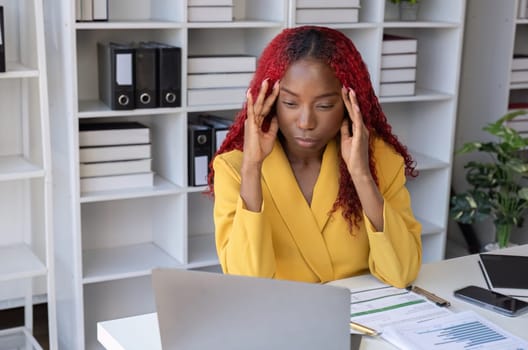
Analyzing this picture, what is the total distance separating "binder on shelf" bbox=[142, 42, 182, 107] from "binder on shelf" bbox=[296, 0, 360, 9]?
1.79 feet

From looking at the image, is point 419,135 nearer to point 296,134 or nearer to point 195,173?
point 195,173

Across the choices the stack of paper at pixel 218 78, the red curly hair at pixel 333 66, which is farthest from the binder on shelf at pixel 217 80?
the red curly hair at pixel 333 66

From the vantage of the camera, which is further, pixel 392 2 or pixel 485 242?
pixel 485 242

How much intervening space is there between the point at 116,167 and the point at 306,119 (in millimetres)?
1358

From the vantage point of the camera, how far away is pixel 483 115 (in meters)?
3.93

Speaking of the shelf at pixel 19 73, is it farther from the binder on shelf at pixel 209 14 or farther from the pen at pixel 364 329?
the pen at pixel 364 329

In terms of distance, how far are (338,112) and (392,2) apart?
1855 millimetres

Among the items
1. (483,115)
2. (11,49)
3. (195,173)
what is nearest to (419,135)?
(483,115)

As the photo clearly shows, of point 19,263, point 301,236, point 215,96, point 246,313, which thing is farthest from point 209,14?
point 246,313

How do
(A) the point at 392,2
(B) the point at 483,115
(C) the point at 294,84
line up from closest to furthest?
(C) the point at 294,84
(A) the point at 392,2
(B) the point at 483,115

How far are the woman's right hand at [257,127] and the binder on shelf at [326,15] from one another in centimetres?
134

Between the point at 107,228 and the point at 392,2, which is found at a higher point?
the point at 392,2

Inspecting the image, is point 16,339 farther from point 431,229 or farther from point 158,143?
point 431,229

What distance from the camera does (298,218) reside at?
1947 mm
